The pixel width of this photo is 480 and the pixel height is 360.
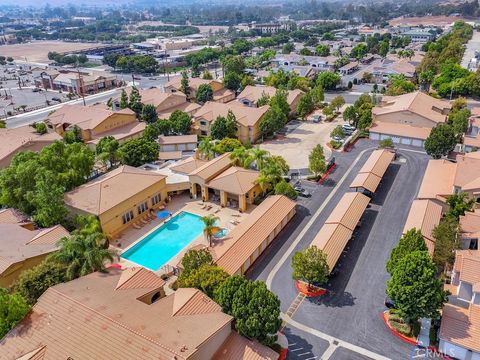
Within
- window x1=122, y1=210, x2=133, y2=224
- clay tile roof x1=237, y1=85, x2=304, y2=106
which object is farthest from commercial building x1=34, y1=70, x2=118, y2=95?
window x1=122, y1=210, x2=133, y2=224

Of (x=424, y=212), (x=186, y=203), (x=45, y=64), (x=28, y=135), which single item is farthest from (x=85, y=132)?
(x=45, y=64)

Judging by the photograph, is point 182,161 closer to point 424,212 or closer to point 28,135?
point 28,135

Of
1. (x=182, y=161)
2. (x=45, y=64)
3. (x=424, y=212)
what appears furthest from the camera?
(x=45, y=64)

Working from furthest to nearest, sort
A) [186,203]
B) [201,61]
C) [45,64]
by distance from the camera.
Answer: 1. [45,64]
2. [201,61]
3. [186,203]

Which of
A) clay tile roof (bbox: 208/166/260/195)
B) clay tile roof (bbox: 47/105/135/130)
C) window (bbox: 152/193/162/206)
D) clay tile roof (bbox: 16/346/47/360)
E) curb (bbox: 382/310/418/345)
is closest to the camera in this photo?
clay tile roof (bbox: 16/346/47/360)

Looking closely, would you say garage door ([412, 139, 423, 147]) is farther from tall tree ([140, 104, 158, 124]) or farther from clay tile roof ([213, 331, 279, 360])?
clay tile roof ([213, 331, 279, 360])

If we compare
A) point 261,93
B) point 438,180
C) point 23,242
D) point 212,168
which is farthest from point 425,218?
point 261,93
